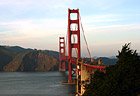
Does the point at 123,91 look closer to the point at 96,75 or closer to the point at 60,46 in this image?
the point at 96,75

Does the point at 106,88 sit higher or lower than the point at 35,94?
higher

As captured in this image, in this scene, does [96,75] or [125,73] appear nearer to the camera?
[125,73]

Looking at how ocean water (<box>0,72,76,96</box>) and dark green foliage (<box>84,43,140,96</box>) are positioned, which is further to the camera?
ocean water (<box>0,72,76,96</box>)

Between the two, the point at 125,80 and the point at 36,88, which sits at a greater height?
the point at 125,80

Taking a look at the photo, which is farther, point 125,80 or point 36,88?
point 36,88

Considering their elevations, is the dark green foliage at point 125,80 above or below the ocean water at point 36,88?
above

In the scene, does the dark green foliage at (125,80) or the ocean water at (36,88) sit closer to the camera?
the dark green foliage at (125,80)

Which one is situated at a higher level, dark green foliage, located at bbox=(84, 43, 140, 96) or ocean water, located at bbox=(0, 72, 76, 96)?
dark green foliage, located at bbox=(84, 43, 140, 96)

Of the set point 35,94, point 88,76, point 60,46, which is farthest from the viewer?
point 60,46

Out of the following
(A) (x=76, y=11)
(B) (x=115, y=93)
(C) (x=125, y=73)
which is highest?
(A) (x=76, y=11)

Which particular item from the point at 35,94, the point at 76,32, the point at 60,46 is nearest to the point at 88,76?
the point at 35,94

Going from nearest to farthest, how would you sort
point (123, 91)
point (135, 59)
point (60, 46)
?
point (123, 91), point (135, 59), point (60, 46)
